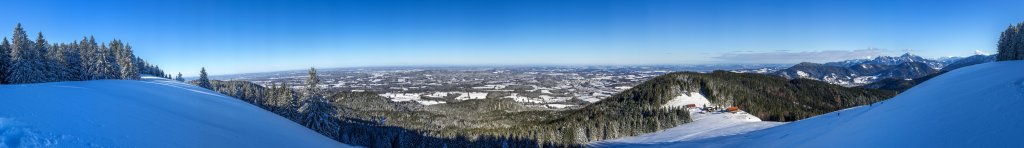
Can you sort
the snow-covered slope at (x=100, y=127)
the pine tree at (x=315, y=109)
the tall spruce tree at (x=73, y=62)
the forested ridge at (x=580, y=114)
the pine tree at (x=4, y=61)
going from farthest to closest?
the forested ridge at (x=580, y=114)
the tall spruce tree at (x=73, y=62)
the pine tree at (x=4, y=61)
the pine tree at (x=315, y=109)
the snow-covered slope at (x=100, y=127)

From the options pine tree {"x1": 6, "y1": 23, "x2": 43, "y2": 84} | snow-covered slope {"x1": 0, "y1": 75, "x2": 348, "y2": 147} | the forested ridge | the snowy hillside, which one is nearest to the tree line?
pine tree {"x1": 6, "y1": 23, "x2": 43, "y2": 84}

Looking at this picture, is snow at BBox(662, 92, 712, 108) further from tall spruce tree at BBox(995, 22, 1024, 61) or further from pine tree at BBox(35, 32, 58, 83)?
pine tree at BBox(35, 32, 58, 83)

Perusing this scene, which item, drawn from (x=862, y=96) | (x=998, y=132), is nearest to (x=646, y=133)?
(x=998, y=132)

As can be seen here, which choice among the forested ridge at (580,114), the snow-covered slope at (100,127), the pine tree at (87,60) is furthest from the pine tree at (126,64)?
the snow-covered slope at (100,127)

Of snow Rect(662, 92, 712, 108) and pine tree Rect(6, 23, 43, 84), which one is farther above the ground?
pine tree Rect(6, 23, 43, 84)

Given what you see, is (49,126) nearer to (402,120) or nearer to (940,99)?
(940,99)

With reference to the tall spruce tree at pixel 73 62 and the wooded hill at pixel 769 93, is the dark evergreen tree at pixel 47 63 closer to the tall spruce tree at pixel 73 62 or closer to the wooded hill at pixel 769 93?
the tall spruce tree at pixel 73 62

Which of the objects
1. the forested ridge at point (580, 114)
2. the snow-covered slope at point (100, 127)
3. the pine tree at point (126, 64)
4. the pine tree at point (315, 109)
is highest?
the pine tree at point (126, 64)
